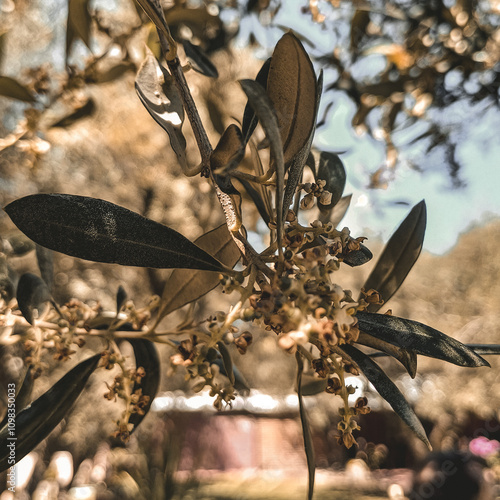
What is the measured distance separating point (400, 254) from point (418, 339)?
184 mm

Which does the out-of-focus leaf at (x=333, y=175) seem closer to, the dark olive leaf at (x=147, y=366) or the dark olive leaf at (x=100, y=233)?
the dark olive leaf at (x=100, y=233)

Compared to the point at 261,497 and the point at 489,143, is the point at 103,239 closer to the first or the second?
the point at 489,143

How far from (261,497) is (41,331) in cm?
665

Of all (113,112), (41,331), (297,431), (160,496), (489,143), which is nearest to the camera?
(41,331)

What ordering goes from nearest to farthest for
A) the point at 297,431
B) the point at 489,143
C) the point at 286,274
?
the point at 286,274
the point at 489,143
the point at 297,431

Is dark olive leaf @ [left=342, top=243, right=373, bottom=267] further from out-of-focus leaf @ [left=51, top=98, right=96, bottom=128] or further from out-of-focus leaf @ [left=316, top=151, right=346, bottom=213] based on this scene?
out-of-focus leaf @ [left=51, top=98, right=96, bottom=128]

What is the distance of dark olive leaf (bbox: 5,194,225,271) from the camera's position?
35 centimetres

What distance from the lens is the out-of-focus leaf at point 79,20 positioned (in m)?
0.68

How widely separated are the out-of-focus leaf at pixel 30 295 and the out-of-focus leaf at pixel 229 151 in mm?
306

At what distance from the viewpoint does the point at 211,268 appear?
401 mm

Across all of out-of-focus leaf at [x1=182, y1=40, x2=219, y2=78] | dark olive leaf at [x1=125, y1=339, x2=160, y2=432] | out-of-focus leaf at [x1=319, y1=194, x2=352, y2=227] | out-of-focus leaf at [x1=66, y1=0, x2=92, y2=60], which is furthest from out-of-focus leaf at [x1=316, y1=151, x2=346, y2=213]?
out-of-focus leaf at [x1=66, y1=0, x2=92, y2=60]

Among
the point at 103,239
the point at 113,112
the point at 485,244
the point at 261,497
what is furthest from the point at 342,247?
the point at 261,497

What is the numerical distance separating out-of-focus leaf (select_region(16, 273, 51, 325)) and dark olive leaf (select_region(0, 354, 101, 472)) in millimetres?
80

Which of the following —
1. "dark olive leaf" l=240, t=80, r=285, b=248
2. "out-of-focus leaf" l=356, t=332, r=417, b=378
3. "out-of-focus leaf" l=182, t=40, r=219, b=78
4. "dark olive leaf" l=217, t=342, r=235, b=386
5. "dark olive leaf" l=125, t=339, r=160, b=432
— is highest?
"out-of-focus leaf" l=182, t=40, r=219, b=78
